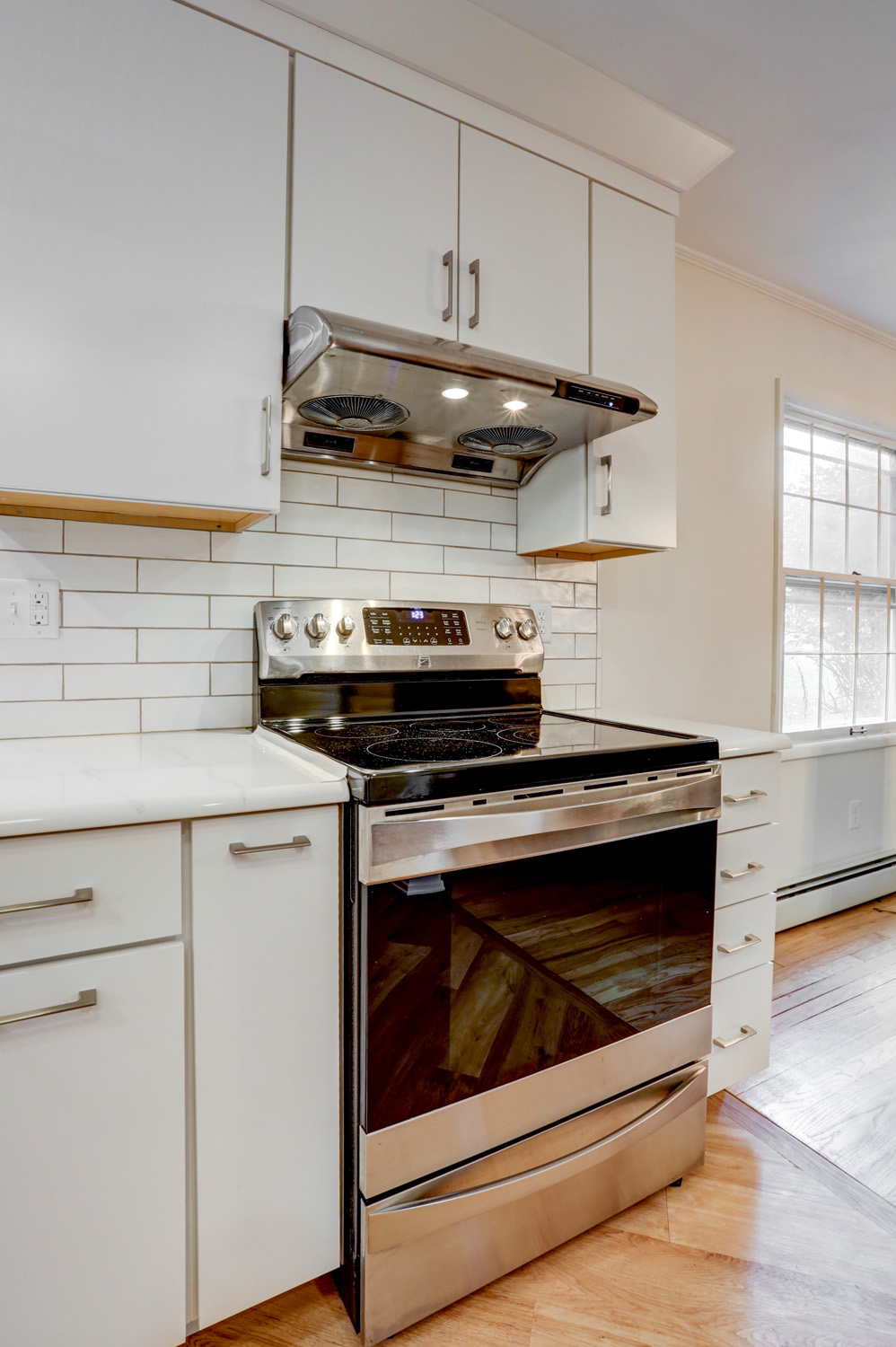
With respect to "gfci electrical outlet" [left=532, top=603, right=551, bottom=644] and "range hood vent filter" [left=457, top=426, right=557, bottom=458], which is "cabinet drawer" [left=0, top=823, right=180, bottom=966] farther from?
"gfci electrical outlet" [left=532, top=603, right=551, bottom=644]

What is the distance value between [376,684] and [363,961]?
76 cm

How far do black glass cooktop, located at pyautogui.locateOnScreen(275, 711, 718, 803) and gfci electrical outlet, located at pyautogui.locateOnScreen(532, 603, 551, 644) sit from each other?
16.2 inches

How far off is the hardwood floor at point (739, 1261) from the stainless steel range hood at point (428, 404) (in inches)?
66.7

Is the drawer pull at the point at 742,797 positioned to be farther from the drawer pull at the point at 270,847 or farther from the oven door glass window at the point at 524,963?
the drawer pull at the point at 270,847

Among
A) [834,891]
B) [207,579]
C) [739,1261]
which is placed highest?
[207,579]

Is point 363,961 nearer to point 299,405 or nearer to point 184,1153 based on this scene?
point 184,1153

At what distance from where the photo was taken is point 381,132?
1480mm

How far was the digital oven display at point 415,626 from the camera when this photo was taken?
175cm

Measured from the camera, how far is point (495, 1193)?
122 cm

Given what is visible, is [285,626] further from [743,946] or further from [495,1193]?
[743,946]

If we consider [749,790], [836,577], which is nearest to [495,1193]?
[749,790]

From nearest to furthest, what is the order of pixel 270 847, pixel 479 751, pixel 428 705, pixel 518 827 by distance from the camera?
pixel 270 847
pixel 518 827
pixel 479 751
pixel 428 705

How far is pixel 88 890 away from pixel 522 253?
1.59 meters

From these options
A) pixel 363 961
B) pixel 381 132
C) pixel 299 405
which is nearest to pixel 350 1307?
pixel 363 961
